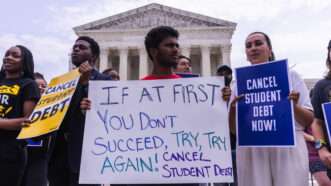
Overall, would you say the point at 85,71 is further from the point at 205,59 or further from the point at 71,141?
the point at 205,59

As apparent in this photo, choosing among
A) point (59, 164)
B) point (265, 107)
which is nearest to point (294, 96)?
point (265, 107)

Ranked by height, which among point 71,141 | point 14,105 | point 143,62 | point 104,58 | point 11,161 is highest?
point 104,58

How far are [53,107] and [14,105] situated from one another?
0.64 metres

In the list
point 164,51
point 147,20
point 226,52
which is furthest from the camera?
point 147,20

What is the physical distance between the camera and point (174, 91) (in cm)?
257

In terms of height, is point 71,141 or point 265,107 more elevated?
point 265,107

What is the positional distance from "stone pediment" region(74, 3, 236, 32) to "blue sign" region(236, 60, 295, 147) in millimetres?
34374

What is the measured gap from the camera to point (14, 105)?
10.1 feet

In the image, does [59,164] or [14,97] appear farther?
[14,97]

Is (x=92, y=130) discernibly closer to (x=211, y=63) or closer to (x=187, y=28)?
(x=187, y=28)

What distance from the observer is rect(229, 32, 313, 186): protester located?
8.12 ft

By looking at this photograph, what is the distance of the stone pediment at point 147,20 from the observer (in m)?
36.4

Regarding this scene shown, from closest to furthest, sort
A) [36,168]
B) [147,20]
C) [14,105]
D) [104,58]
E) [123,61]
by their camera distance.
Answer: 1. [14,105]
2. [36,168]
3. [104,58]
4. [123,61]
5. [147,20]

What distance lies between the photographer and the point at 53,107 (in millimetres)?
2689
